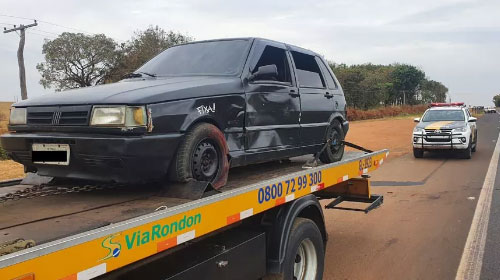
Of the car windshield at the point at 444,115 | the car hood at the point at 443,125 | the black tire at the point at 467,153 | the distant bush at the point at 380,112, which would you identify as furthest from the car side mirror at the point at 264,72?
the distant bush at the point at 380,112

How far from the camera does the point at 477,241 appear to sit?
5844mm

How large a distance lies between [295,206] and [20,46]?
29154 millimetres

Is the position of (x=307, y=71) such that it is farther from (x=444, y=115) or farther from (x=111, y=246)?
(x=444, y=115)

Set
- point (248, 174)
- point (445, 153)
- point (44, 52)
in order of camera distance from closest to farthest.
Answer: point (248, 174)
point (445, 153)
point (44, 52)

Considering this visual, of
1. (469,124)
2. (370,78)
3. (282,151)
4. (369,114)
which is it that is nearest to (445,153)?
(469,124)

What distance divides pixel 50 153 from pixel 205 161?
42.3 inches

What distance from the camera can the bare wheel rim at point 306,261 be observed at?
4.09 m

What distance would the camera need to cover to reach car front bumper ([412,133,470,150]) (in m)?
14.5

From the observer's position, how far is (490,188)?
31.0 feet

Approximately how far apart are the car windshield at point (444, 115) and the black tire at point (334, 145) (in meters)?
11.5

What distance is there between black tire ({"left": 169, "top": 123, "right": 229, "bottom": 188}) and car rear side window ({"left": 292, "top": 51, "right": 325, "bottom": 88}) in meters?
1.70

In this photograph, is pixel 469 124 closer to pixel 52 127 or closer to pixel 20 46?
pixel 52 127

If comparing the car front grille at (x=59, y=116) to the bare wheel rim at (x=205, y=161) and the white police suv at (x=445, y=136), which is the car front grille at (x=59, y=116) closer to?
the bare wheel rim at (x=205, y=161)

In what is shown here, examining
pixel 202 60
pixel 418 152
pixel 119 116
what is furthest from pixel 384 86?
pixel 119 116
